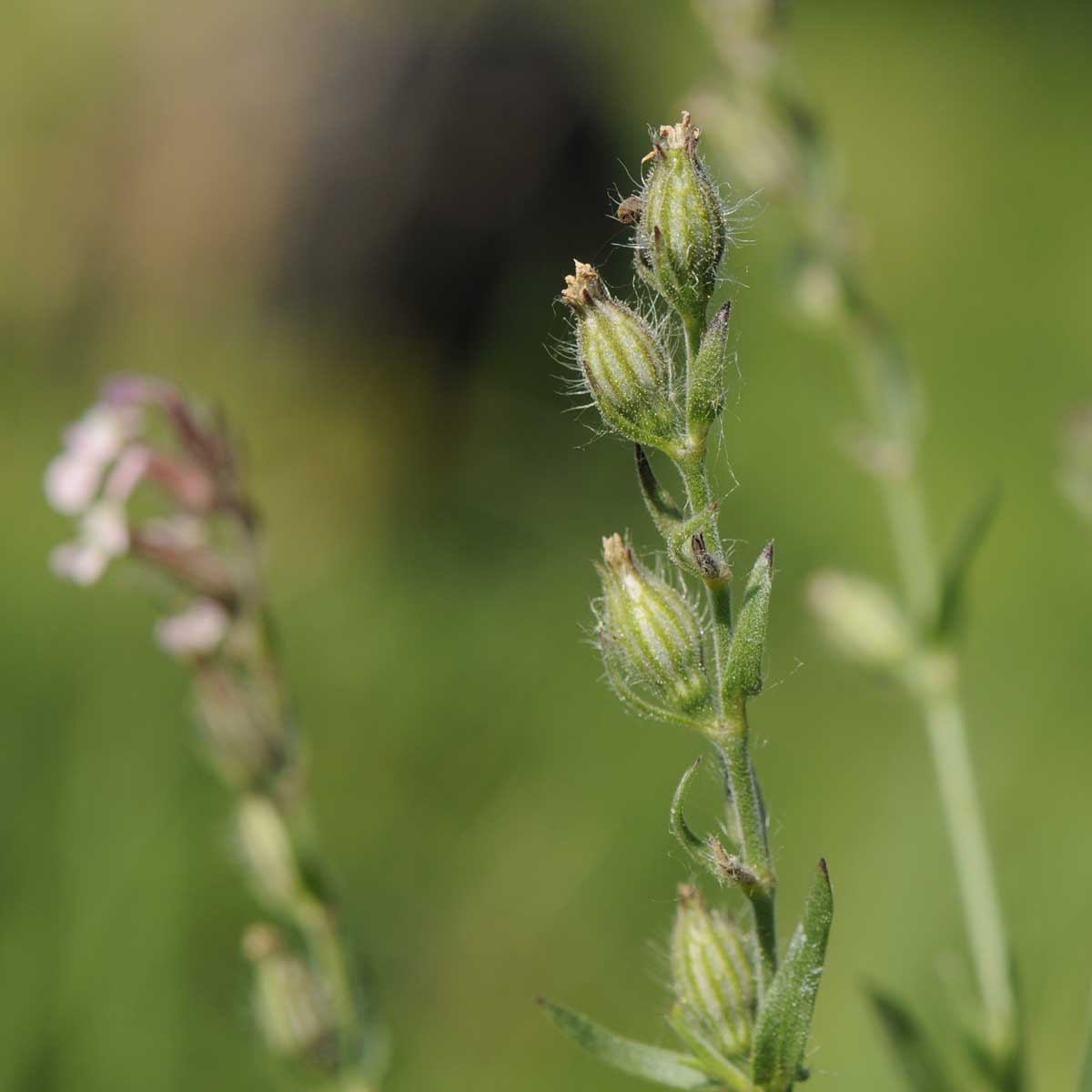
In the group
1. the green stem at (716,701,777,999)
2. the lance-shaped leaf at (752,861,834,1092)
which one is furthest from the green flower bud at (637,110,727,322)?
the lance-shaped leaf at (752,861,834,1092)


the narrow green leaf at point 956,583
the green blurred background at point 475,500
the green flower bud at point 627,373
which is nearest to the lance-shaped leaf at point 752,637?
the green flower bud at point 627,373

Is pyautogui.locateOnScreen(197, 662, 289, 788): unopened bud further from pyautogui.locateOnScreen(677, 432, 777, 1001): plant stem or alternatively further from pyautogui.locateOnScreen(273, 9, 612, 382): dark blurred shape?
pyautogui.locateOnScreen(273, 9, 612, 382): dark blurred shape

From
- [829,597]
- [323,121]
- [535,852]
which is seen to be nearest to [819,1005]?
[535,852]

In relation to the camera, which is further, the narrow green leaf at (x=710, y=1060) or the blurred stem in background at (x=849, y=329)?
the blurred stem in background at (x=849, y=329)

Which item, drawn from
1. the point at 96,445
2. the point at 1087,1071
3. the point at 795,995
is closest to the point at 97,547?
the point at 96,445

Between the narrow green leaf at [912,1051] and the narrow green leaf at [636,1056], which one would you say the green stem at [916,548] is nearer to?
the narrow green leaf at [912,1051]

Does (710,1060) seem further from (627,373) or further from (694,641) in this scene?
(627,373)
